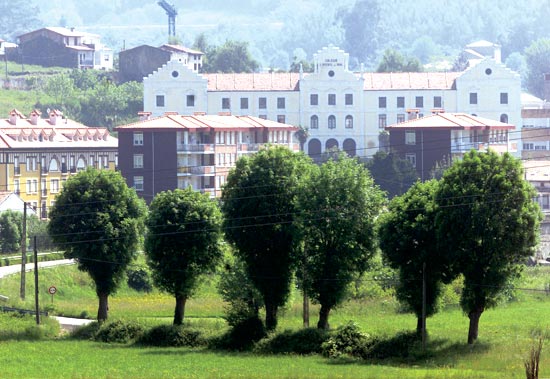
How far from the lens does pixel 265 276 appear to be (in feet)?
239

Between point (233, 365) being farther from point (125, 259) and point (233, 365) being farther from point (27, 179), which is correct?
point (27, 179)

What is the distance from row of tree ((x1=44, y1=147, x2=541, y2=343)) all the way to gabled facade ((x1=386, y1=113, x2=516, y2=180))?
193 ft

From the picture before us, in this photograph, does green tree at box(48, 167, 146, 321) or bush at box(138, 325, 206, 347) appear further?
green tree at box(48, 167, 146, 321)

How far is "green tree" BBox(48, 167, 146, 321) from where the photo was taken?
254 feet

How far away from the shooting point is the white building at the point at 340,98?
538ft

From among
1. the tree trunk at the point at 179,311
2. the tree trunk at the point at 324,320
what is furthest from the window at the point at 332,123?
the tree trunk at the point at 324,320

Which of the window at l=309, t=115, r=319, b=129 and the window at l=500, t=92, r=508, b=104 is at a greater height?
the window at l=500, t=92, r=508, b=104

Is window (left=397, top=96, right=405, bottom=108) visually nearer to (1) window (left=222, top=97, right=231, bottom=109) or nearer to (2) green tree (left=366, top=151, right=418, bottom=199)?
(1) window (left=222, top=97, right=231, bottom=109)

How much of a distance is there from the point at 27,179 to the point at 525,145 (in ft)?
184

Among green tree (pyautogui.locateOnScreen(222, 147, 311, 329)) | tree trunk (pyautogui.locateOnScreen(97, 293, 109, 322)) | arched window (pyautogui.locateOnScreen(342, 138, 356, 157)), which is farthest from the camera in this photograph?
arched window (pyautogui.locateOnScreen(342, 138, 356, 157))

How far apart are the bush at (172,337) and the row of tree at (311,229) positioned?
2.22 metres

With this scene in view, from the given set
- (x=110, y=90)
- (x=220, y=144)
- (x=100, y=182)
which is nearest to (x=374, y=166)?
(x=220, y=144)

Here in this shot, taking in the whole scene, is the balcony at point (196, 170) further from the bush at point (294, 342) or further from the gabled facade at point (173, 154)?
the bush at point (294, 342)

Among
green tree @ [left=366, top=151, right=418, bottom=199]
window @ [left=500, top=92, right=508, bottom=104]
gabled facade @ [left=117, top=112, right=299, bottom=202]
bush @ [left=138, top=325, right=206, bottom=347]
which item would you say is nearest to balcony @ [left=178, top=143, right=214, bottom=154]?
gabled facade @ [left=117, top=112, right=299, bottom=202]
